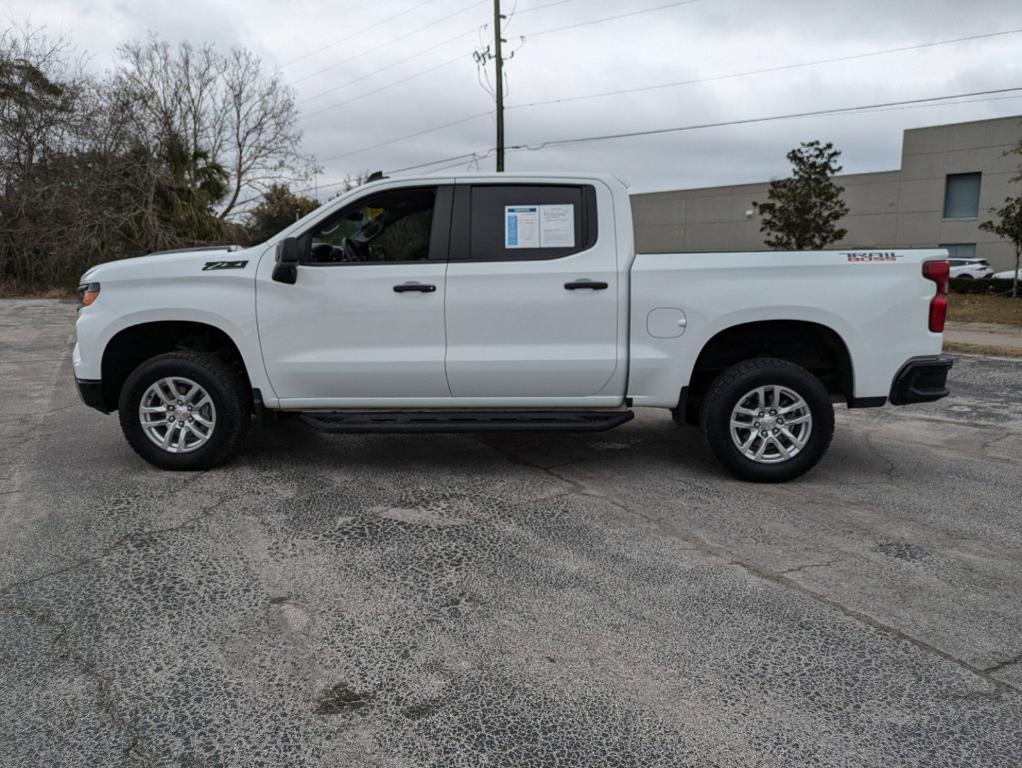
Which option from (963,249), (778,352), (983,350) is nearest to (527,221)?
(778,352)

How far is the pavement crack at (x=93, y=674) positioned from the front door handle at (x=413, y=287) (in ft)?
9.03

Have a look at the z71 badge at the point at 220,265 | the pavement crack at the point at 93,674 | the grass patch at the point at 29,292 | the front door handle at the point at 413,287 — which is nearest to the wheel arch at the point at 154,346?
the z71 badge at the point at 220,265

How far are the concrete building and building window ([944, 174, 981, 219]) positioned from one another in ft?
0.15

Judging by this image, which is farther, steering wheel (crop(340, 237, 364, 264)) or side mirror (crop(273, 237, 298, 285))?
steering wheel (crop(340, 237, 364, 264))

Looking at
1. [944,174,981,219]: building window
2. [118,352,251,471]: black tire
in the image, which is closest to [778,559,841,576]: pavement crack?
[118,352,251,471]: black tire

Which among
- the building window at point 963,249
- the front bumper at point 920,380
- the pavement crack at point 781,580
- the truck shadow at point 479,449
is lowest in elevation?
the pavement crack at point 781,580

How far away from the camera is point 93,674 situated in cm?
299

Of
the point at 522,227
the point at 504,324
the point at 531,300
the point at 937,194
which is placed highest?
the point at 937,194

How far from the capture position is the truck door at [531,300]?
17.3 ft

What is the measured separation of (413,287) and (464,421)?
3.10ft

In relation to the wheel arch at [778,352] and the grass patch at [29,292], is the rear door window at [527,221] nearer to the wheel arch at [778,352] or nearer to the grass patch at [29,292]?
the wheel arch at [778,352]

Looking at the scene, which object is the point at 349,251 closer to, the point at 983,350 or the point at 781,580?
the point at 781,580

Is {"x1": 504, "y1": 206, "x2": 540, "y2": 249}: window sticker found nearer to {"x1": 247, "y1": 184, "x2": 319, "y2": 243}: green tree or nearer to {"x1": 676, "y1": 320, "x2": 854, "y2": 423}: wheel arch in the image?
{"x1": 676, "y1": 320, "x2": 854, "y2": 423}: wheel arch

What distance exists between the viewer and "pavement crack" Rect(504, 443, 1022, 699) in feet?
9.88
